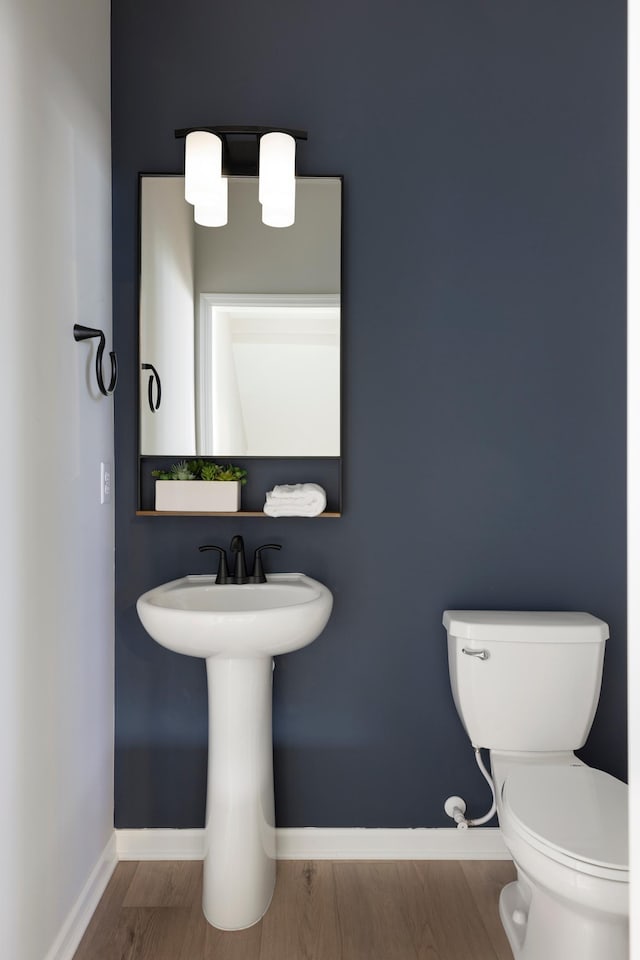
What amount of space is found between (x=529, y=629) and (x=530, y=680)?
0.45 feet

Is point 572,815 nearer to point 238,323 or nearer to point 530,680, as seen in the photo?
point 530,680

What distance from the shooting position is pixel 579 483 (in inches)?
78.5

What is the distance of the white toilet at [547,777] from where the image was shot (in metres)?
1.31

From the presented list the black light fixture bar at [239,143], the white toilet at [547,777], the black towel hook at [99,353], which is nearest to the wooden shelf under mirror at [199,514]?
the black towel hook at [99,353]

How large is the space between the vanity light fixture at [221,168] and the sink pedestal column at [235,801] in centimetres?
127

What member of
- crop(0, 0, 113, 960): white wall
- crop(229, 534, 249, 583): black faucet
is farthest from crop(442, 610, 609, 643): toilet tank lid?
crop(0, 0, 113, 960): white wall

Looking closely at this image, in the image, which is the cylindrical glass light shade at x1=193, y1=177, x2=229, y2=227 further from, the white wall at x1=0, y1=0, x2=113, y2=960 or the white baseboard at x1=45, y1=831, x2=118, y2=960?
the white baseboard at x1=45, y1=831, x2=118, y2=960

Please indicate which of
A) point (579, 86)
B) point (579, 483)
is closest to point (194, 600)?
point (579, 483)

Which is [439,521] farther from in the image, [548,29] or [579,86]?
[548,29]

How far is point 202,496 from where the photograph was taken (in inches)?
74.5

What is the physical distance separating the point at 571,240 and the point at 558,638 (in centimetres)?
119

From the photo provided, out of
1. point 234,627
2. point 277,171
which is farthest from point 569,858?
point 277,171

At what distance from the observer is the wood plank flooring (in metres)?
1.59

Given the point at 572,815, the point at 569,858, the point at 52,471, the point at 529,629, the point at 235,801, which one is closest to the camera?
the point at 569,858
